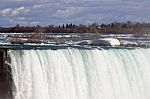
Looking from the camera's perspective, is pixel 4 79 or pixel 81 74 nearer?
pixel 4 79

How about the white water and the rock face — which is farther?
the white water

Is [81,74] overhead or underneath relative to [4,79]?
underneath

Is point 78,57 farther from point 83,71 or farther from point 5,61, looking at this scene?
point 5,61

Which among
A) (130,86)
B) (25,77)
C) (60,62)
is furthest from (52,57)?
(130,86)

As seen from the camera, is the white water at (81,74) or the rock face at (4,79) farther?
the white water at (81,74)
